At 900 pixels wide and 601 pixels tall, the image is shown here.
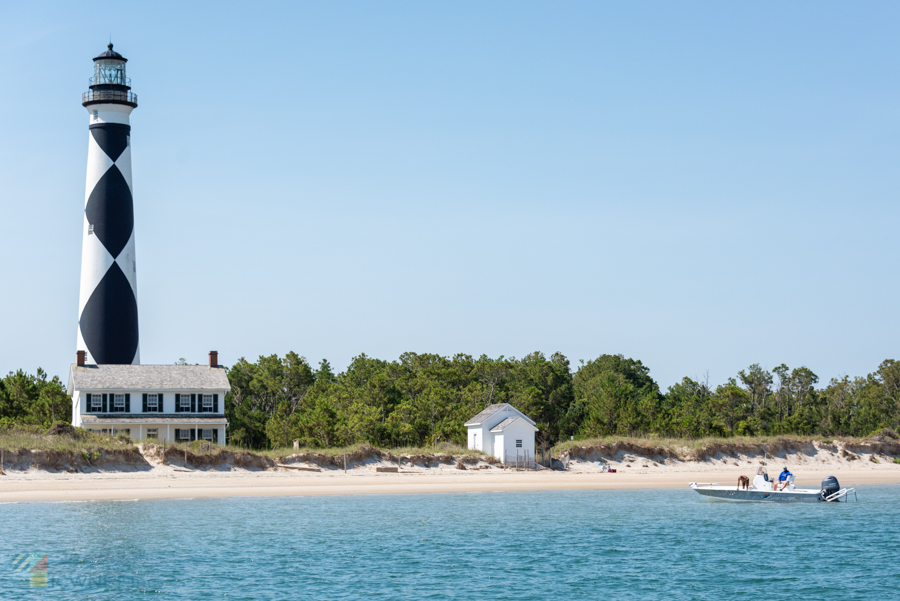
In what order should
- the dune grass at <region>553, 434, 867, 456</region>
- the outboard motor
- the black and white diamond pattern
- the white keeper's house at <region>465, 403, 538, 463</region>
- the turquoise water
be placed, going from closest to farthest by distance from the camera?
1. the turquoise water
2. the outboard motor
3. the white keeper's house at <region>465, 403, 538, 463</region>
4. the black and white diamond pattern
5. the dune grass at <region>553, 434, 867, 456</region>

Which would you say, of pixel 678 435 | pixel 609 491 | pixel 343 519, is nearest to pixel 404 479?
pixel 609 491

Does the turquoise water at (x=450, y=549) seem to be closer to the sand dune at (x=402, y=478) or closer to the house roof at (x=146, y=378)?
the sand dune at (x=402, y=478)

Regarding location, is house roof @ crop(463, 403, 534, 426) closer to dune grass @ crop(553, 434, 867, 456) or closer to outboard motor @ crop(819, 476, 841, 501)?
dune grass @ crop(553, 434, 867, 456)

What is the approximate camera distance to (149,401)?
58062 millimetres

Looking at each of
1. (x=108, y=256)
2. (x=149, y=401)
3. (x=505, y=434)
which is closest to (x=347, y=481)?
(x=505, y=434)

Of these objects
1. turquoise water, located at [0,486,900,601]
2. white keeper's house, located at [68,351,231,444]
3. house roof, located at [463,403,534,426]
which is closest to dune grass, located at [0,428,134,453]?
white keeper's house, located at [68,351,231,444]

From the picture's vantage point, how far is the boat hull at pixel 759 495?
1689 inches

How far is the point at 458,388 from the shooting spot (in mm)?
72625

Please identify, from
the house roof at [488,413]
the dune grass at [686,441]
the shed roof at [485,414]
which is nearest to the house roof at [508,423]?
the house roof at [488,413]

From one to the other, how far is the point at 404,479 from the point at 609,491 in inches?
436

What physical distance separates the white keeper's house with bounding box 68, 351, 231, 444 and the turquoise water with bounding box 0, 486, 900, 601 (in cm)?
1758

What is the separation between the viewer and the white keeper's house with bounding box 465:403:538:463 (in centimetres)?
5644

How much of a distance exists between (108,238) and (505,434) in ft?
91.4

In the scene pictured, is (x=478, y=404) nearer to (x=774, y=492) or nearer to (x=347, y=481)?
(x=347, y=481)
